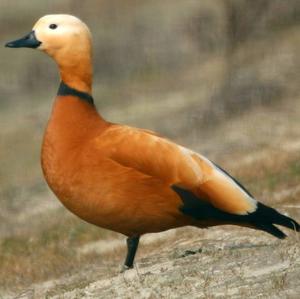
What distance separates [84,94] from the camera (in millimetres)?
10352

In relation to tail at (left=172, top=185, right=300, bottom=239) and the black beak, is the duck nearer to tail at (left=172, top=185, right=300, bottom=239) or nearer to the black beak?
tail at (left=172, top=185, right=300, bottom=239)

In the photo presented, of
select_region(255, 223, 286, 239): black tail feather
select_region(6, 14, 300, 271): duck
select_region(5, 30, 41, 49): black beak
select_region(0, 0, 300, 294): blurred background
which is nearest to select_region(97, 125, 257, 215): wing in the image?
select_region(6, 14, 300, 271): duck

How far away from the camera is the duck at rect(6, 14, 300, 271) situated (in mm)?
9727

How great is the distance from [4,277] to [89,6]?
29362 millimetres

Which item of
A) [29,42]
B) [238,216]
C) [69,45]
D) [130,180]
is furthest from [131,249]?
[29,42]

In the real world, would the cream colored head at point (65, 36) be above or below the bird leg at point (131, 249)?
above

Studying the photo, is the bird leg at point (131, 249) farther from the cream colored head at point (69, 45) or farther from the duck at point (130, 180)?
the cream colored head at point (69, 45)

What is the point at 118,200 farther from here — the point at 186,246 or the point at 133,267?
the point at 186,246

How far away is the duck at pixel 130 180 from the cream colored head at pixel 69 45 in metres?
0.04

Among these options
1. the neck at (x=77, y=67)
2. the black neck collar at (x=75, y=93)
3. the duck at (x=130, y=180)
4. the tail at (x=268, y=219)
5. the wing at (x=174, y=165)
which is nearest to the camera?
the duck at (x=130, y=180)

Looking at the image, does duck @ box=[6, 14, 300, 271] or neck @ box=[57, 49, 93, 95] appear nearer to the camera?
duck @ box=[6, 14, 300, 271]

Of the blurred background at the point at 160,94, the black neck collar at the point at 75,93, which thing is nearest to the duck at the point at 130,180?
the black neck collar at the point at 75,93

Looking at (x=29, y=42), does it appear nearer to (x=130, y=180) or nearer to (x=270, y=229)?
(x=130, y=180)

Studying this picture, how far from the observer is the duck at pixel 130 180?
9727 millimetres
